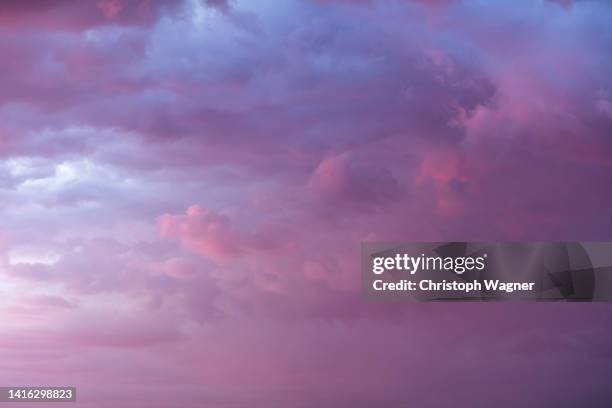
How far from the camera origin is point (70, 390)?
46750 mm

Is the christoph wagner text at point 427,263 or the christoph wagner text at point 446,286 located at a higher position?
the christoph wagner text at point 427,263

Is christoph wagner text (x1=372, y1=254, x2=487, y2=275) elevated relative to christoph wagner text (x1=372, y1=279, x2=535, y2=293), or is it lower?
elevated

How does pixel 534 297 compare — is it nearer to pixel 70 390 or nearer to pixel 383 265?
pixel 383 265

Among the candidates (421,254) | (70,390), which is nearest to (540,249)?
(421,254)

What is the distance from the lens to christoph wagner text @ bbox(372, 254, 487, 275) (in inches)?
1887

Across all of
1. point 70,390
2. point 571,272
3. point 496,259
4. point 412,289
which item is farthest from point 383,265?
point 70,390

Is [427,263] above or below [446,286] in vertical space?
above

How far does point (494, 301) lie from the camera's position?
4788cm

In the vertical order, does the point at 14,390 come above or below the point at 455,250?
below

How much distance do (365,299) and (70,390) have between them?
516 inches

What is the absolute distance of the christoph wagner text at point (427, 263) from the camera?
47938 mm

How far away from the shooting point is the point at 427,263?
1890 inches

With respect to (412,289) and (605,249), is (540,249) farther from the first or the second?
(412,289)

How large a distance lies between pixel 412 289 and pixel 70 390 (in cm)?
1520
